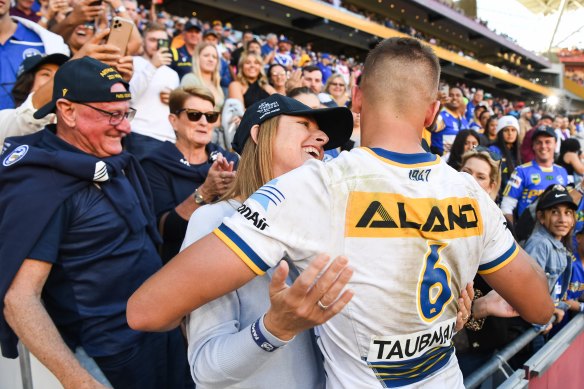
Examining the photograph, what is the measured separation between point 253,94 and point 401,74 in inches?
159

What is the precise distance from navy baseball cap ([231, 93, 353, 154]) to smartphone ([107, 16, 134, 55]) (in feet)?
4.07

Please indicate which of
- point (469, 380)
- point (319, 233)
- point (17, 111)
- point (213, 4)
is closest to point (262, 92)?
point (17, 111)

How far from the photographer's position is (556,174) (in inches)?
207

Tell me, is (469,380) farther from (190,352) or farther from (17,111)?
(17,111)

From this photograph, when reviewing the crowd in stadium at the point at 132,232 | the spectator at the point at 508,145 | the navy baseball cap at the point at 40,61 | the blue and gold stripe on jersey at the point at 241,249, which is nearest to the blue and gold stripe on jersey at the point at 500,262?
the crowd in stadium at the point at 132,232

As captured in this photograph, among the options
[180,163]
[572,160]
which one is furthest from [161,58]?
[572,160]

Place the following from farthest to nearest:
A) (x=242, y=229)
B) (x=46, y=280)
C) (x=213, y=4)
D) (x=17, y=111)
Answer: (x=213, y=4), (x=17, y=111), (x=46, y=280), (x=242, y=229)

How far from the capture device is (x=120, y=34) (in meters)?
2.55

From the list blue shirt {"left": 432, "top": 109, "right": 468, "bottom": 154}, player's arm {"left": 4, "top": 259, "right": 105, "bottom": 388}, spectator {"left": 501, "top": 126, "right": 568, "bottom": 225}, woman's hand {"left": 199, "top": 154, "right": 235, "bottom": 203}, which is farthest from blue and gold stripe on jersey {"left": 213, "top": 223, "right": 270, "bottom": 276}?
blue shirt {"left": 432, "top": 109, "right": 468, "bottom": 154}

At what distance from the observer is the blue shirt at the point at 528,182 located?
5.07m

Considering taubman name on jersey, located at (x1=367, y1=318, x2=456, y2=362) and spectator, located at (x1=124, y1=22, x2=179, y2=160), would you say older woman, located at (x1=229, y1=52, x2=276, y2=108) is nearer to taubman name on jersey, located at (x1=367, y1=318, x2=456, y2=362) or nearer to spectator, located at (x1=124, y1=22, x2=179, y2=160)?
spectator, located at (x1=124, y1=22, x2=179, y2=160)

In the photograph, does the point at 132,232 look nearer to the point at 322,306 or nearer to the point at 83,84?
the point at 83,84

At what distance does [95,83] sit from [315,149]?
3.22ft

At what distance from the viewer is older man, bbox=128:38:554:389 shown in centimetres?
106
